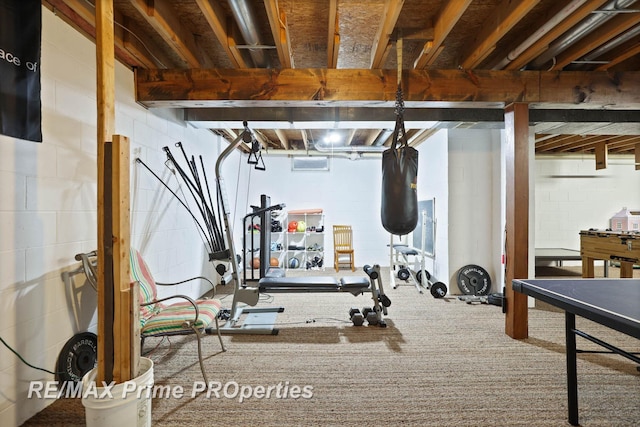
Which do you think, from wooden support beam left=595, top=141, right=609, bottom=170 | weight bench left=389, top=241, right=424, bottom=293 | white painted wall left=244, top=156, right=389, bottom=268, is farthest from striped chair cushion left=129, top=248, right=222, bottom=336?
wooden support beam left=595, top=141, right=609, bottom=170

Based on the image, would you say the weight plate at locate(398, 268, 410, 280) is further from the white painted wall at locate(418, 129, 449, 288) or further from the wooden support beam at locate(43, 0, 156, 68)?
the wooden support beam at locate(43, 0, 156, 68)

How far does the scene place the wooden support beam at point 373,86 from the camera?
272 cm

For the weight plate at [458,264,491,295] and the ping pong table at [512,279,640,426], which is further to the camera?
the weight plate at [458,264,491,295]

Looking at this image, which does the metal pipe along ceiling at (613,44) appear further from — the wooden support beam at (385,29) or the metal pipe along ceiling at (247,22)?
the metal pipe along ceiling at (247,22)

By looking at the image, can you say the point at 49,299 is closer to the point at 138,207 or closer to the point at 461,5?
the point at 138,207

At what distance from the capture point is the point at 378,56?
8.35 feet

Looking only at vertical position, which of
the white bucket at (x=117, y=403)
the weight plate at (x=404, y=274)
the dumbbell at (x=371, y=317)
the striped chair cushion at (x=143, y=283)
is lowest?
the dumbbell at (x=371, y=317)

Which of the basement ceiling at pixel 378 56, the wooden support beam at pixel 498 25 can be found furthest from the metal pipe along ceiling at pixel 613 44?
the wooden support beam at pixel 498 25

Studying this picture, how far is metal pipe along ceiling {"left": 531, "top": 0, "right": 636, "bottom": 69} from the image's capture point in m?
1.93

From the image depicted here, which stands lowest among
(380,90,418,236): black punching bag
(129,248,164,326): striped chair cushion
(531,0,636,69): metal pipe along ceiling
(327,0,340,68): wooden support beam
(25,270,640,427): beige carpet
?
(25,270,640,427): beige carpet

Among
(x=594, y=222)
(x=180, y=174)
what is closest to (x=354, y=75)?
(x=180, y=174)

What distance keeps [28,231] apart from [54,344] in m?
0.76

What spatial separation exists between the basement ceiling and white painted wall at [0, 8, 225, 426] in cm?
36

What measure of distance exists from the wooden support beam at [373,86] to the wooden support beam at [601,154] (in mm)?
3723
